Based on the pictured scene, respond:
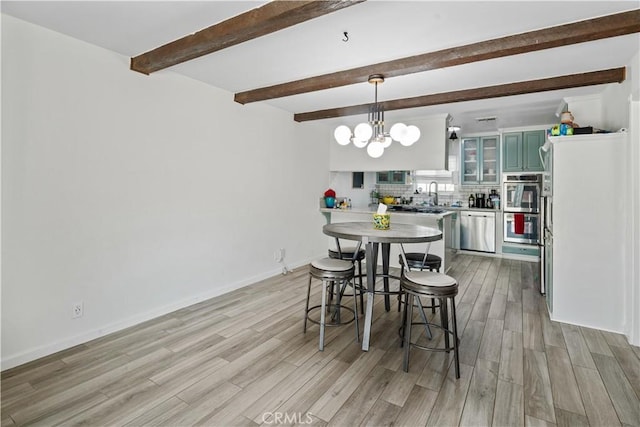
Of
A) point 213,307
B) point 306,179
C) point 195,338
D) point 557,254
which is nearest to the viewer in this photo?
point 195,338

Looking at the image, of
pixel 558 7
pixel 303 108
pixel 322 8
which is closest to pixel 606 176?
pixel 558 7

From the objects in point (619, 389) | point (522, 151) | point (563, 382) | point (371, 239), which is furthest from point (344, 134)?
point (522, 151)

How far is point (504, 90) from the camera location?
342 centimetres

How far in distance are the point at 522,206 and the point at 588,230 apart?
9.52 feet

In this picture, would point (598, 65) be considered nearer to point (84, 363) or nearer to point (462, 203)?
point (462, 203)

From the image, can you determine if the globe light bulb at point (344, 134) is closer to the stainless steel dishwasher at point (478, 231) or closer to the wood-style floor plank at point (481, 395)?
the wood-style floor plank at point (481, 395)

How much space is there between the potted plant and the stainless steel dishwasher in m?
2.69

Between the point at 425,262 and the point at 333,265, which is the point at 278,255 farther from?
the point at 425,262

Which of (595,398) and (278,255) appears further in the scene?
(278,255)

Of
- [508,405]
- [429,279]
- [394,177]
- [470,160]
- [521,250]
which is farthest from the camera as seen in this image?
[394,177]

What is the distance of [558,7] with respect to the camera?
1.99 metres

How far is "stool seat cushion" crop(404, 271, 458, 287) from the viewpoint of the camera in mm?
2238

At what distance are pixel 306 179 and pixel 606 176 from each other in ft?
12.2

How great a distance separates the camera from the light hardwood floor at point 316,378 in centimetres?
180
